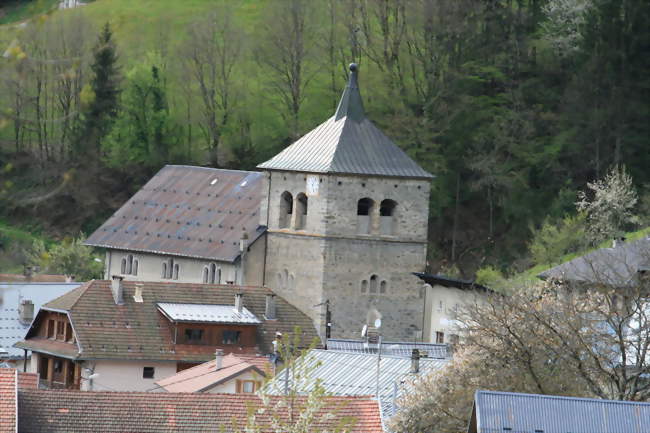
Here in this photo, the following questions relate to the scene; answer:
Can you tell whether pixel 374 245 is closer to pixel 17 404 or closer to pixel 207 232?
pixel 207 232

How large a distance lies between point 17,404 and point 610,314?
38.3 feet

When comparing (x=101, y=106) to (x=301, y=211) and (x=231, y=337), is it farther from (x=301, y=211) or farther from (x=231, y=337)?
(x=231, y=337)

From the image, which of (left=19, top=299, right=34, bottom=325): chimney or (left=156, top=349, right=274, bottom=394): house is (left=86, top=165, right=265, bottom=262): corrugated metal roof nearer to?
(left=19, top=299, right=34, bottom=325): chimney

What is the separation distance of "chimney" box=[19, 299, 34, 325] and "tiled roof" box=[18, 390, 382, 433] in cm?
2482

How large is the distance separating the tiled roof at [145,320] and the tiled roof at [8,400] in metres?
17.7

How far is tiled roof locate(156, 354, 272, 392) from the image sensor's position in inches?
1700

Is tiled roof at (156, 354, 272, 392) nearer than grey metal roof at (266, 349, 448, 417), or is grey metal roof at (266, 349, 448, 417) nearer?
grey metal roof at (266, 349, 448, 417)

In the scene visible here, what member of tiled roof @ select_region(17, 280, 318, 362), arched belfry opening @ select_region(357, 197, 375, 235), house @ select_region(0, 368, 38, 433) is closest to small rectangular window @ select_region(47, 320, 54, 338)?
tiled roof @ select_region(17, 280, 318, 362)

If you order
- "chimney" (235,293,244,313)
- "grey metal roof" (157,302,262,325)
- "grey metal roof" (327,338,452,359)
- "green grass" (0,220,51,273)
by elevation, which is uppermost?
"green grass" (0,220,51,273)

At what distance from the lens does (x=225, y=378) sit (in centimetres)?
4331

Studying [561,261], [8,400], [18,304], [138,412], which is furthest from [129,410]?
[561,261]

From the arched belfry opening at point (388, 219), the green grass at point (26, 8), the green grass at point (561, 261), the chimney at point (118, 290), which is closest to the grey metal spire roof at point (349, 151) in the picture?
the arched belfry opening at point (388, 219)

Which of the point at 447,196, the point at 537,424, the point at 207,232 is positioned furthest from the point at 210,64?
the point at 537,424

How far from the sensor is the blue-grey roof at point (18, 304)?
5749 centimetres
